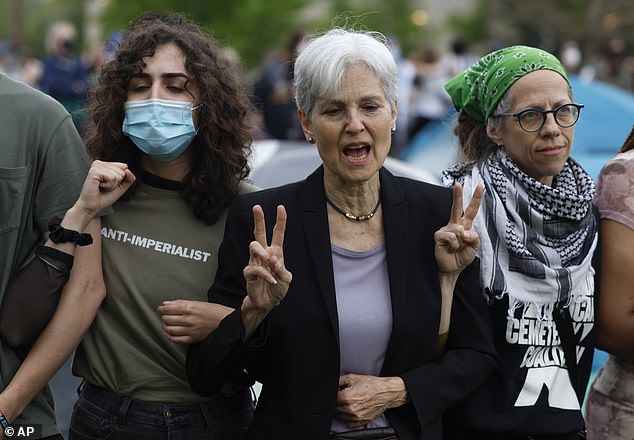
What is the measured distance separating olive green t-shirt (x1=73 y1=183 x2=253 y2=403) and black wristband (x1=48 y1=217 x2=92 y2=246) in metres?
0.22

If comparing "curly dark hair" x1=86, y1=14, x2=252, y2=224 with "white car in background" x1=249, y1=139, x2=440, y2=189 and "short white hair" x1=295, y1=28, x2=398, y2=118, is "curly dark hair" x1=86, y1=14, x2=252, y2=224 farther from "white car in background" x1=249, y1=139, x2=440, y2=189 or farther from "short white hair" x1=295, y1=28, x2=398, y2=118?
"white car in background" x1=249, y1=139, x2=440, y2=189

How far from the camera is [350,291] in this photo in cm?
320

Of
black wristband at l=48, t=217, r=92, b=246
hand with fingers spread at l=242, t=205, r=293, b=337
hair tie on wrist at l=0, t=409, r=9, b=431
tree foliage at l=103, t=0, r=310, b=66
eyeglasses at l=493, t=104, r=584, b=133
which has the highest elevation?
eyeglasses at l=493, t=104, r=584, b=133

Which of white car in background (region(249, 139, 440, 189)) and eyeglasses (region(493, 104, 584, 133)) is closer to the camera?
eyeglasses (region(493, 104, 584, 133))

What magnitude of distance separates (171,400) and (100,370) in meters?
0.26

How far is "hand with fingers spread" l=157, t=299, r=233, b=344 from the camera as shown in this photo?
10.8 feet

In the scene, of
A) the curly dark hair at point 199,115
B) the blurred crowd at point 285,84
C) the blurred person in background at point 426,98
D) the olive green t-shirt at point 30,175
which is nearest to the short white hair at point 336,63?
the curly dark hair at point 199,115

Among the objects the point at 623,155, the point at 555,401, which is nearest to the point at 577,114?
the point at 623,155

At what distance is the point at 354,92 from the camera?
3217 millimetres

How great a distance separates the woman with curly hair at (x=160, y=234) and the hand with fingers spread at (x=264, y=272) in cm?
27

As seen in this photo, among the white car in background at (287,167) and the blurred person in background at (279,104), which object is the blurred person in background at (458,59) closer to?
the blurred person in background at (279,104)

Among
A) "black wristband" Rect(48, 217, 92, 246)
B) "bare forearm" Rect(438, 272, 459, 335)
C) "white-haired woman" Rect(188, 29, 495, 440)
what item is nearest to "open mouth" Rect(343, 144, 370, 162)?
"white-haired woman" Rect(188, 29, 495, 440)

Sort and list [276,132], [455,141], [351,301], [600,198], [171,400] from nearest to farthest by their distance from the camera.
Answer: [351,301], [171,400], [600,198], [455,141], [276,132]

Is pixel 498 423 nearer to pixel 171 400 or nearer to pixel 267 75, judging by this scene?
pixel 171 400
